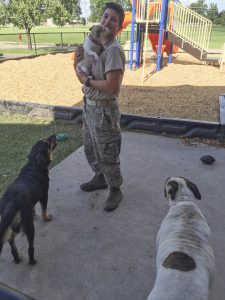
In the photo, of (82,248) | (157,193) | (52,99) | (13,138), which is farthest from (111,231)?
(52,99)

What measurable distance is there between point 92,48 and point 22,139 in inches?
135

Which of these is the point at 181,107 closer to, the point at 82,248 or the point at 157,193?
the point at 157,193

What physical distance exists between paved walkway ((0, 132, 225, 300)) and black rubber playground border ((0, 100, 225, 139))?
2.97 ft

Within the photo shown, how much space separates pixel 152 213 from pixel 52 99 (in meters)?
6.13

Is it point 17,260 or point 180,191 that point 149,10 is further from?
point 17,260

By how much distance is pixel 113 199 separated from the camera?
13.4 ft

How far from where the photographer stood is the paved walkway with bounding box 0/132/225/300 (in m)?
2.91

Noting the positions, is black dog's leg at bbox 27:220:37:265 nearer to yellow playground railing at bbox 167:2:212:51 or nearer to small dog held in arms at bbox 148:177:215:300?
small dog held in arms at bbox 148:177:215:300

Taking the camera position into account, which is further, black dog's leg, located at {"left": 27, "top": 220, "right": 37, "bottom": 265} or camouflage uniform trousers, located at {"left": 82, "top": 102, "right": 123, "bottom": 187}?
camouflage uniform trousers, located at {"left": 82, "top": 102, "right": 123, "bottom": 187}

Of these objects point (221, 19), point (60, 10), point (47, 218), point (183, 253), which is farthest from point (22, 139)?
point (221, 19)

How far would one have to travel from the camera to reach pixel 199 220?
2613mm

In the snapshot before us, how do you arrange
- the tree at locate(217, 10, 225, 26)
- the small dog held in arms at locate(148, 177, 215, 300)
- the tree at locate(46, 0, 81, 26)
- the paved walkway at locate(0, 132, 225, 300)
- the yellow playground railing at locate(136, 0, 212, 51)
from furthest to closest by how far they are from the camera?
the tree at locate(217, 10, 225, 26)
the tree at locate(46, 0, 81, 26)
the yellow playground railing at locate(136, 0, 212, 51)
the paved walkway at locate(0, 132, 225, 300)
the small dog held in arms at locate(148, 177, 215, 300)

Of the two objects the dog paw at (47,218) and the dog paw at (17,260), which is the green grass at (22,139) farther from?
the dog paw at (17,260)

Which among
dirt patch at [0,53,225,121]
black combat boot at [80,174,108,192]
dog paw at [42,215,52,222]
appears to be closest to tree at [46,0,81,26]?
dirt patch at [0,53,225,121]
